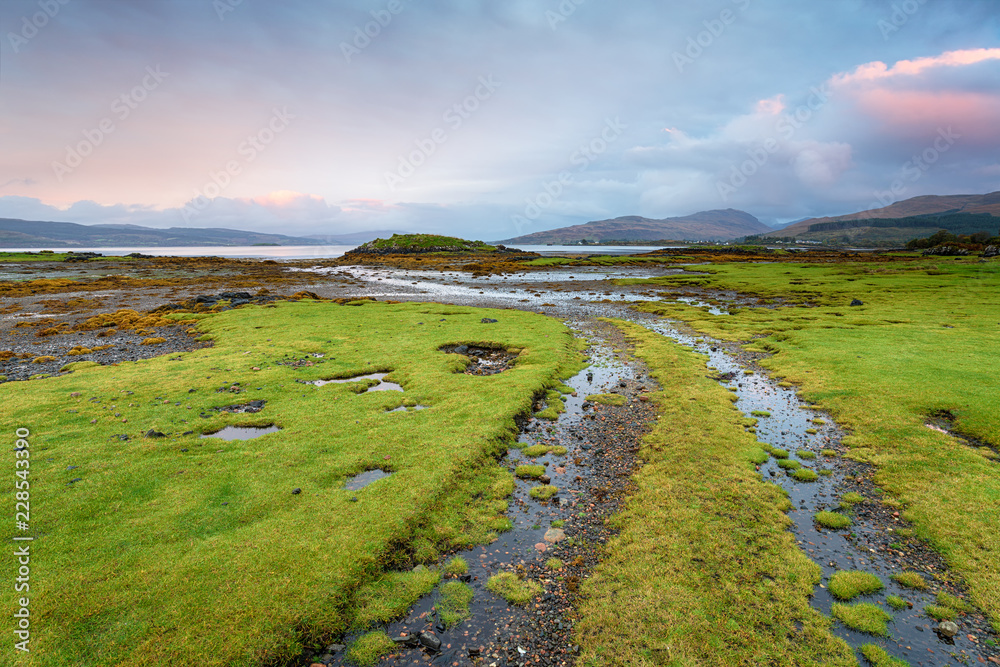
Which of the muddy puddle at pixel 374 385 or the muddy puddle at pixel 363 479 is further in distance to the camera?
the muddy puddle at pixel 374 385

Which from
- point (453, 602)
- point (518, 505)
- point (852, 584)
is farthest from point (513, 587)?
point (852, 584)

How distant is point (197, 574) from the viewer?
972 centimetres

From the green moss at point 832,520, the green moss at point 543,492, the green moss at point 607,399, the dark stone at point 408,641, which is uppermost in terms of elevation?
the green moss at point 607,399

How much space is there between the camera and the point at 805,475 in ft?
49.4

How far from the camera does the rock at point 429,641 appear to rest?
8781 millimetres

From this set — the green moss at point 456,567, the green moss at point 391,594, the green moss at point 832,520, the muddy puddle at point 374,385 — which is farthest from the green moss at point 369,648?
the muddy puddle at point 374,385

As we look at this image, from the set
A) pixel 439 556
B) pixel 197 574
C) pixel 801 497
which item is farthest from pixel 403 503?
pixel 801 497

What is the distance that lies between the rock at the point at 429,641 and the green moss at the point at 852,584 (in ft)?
32.1

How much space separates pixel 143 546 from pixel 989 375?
38096mm

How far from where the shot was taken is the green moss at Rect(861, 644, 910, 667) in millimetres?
8195

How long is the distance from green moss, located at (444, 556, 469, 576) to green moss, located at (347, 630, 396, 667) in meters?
2.23

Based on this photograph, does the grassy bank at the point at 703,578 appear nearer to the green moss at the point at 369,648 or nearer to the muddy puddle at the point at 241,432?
the green moss at the point at 369,648

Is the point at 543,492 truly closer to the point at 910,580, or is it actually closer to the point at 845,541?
the point at 845,541

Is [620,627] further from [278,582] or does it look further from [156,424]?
[156,424]
